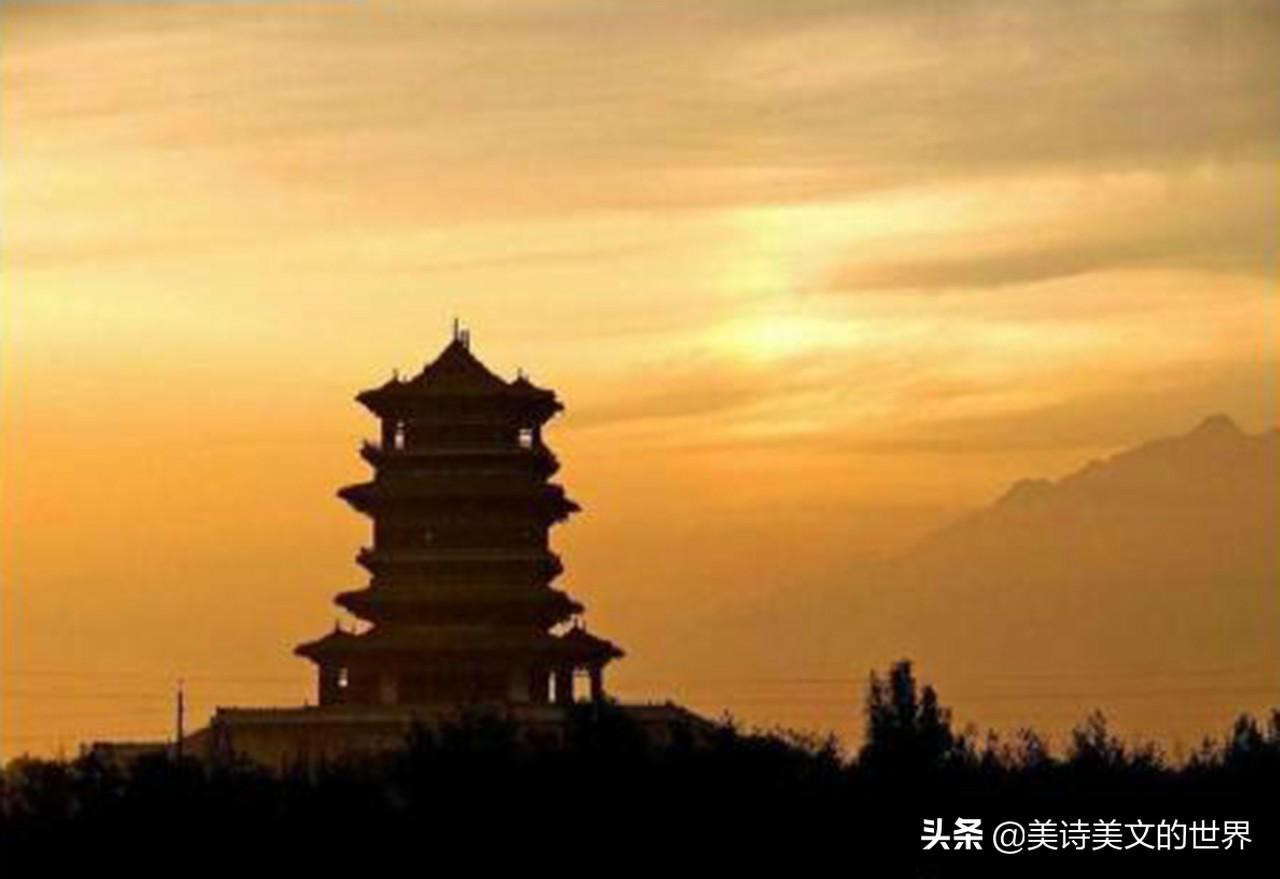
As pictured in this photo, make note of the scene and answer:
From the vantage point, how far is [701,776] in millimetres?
80875

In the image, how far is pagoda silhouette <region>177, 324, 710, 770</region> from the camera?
124 meters

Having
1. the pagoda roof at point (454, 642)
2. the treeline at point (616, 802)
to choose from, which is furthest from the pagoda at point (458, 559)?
the treeline at point (616, 802)

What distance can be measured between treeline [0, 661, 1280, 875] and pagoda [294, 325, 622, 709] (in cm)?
3542

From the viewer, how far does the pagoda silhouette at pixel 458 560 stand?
124m

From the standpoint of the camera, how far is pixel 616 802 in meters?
78.8

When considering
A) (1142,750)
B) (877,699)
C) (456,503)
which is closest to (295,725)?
(456,503)

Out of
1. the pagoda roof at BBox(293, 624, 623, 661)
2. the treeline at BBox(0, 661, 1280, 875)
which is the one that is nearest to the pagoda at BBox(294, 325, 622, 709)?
the pagoda roof at BBox(293, 624, 623, 661)

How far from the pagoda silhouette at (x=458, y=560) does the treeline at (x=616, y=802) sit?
35417 millimetres

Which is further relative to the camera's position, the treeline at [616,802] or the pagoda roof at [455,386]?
the pagoda roof at [455,386]

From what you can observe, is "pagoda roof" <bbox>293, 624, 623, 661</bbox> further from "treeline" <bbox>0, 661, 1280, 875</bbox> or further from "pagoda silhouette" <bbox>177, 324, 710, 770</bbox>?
"treeline" <bbox>0, 661, 1280, 875</bbox>

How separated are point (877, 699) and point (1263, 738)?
372 inches

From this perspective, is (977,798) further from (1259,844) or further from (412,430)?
(412,430)

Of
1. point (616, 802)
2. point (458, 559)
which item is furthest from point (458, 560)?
point (616, 802)

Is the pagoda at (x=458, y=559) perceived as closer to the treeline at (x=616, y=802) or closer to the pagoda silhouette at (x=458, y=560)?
the pagoda silhouette at (x=458, y=560)
